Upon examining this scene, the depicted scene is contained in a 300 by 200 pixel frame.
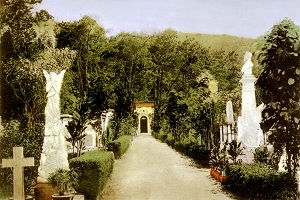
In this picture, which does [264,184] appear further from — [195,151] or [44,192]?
[195,151]

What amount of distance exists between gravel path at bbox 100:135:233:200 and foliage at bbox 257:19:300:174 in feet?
4.14

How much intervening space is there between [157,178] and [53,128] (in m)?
2.11

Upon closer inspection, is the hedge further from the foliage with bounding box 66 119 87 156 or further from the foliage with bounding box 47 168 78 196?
the foliage with bounding box 47 168 78 196

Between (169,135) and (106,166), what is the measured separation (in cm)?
337

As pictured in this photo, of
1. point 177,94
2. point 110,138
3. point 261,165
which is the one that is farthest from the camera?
point 110,138

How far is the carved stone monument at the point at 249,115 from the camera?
9484mm

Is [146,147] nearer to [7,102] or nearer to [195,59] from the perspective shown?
[195,59]

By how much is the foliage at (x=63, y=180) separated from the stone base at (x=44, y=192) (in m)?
0.07

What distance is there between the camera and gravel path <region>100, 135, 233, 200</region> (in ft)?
23.2

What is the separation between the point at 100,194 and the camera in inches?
283

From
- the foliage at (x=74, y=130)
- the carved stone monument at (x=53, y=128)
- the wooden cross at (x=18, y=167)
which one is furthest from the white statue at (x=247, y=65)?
the wooden cross at (x=18, y=167)

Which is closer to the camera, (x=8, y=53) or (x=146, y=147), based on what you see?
(x=8, y=53)

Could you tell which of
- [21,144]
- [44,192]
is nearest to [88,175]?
[44,192]

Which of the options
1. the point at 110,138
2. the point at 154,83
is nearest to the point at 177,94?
the point at 154,83
